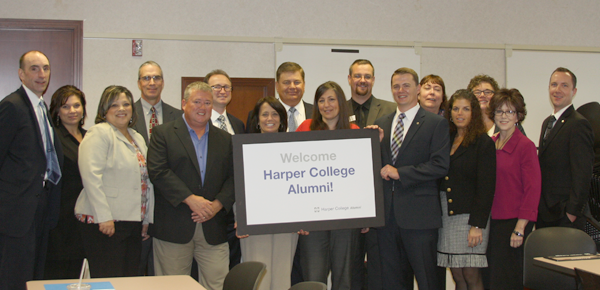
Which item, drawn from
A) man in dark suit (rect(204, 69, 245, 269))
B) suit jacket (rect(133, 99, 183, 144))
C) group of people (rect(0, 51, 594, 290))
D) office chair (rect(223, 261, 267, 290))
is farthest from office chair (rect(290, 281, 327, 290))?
suit jacket (rect(133, 99, 183, 144))

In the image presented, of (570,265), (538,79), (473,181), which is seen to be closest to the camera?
(570,265)

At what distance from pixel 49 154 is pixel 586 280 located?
355 centimetres

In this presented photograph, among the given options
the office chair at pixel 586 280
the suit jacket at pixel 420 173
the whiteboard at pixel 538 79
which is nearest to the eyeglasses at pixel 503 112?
the suit jacket at pixel 420 173

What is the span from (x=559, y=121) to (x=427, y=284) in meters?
1.97

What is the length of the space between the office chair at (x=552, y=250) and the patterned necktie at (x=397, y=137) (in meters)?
A: 1.09

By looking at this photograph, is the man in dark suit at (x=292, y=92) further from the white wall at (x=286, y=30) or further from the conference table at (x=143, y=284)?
the conference table at (x=143, y=284)

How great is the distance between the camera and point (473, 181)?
3551 millimetres

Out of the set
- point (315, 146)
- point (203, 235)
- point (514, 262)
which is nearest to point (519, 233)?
point (514, 262)

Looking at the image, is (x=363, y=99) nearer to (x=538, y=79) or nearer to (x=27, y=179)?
(x=27, y=179)

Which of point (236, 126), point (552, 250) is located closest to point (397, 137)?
point (552, 250)

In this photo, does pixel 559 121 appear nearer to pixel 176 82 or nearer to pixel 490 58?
pixel 490 58

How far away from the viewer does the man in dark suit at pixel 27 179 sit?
317 cm

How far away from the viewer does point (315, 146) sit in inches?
131

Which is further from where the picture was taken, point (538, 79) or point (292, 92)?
point (538, 79)
